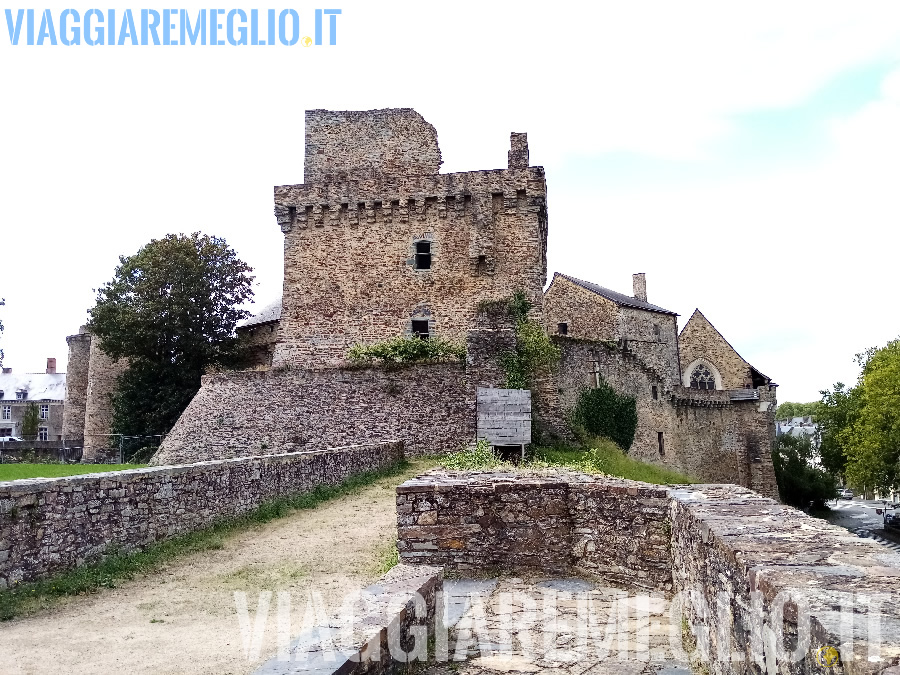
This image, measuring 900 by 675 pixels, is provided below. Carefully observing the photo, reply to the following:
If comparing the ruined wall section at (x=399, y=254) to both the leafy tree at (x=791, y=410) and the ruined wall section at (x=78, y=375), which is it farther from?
the leafy tree at (x=791, y=410)

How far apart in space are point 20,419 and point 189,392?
152 ft

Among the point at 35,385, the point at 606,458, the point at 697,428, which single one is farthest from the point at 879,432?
the point at 35,385

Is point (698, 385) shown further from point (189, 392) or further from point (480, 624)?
point (480, 624)

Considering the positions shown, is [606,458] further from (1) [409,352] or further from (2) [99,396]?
(2) [99,396]

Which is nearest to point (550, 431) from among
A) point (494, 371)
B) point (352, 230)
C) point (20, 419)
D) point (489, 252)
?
point (494, 371)

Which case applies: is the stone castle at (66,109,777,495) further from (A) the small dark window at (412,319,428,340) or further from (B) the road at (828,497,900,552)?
(B) the road at (828,497,900,552)

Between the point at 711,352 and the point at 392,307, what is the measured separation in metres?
27.5

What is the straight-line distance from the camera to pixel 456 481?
23.5 ft

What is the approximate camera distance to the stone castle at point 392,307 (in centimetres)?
2145

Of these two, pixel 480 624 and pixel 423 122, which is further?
pixel 423 122

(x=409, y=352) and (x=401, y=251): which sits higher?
(x=401, y=251)

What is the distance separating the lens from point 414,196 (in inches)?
1039

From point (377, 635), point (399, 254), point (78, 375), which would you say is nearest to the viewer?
point (377, 635)

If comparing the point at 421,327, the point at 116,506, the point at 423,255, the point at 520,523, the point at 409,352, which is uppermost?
the point at 423,255
